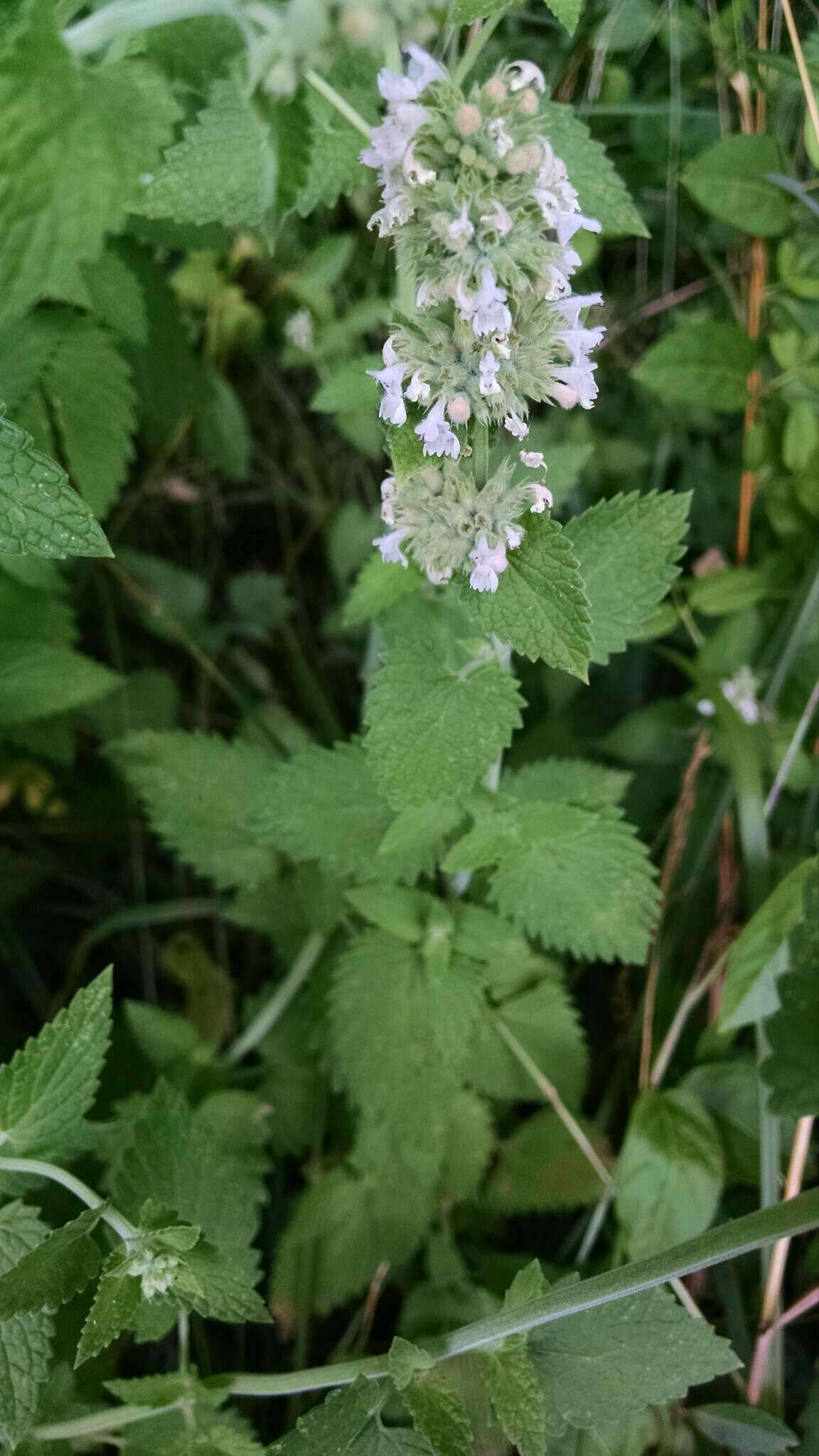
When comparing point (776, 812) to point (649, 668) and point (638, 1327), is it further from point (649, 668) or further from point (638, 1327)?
point (638, 1327)

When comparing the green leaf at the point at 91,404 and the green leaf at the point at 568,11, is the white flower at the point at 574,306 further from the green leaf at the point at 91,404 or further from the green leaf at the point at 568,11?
the green leaf at the point at 91,404

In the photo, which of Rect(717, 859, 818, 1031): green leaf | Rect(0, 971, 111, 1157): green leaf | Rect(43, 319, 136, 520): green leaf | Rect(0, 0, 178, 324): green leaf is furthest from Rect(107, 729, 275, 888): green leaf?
Rect(0, 0, 178, 324): green leaf

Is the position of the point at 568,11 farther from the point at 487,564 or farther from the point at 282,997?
the point at 282,997

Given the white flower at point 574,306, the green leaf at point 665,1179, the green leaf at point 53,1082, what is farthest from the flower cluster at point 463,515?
the green leaf at point 665,1179

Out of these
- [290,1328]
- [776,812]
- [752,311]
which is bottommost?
[290,1328]

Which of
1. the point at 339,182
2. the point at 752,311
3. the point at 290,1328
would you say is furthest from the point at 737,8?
the point at 290,1328

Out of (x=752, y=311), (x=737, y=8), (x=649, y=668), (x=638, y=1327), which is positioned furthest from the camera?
(x=649, y=668)

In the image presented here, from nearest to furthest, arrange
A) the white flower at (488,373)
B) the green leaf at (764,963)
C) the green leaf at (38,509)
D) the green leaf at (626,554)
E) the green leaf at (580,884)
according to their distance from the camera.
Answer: the white flower at (488,373) < the green leaf at (38,509) < the green leaf at (626,554) < the green leaf at (580,884) < the green leaf at (764,963)
